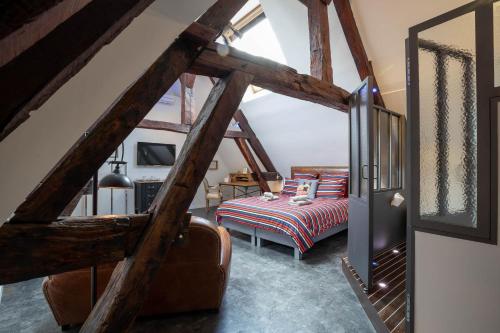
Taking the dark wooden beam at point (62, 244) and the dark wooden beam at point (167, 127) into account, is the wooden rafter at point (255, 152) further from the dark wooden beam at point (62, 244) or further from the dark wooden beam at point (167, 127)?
the dark wooden beam at point (62, 244)

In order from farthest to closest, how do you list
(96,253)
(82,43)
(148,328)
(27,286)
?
(27,286), (148,328), (96,253), (82,43)

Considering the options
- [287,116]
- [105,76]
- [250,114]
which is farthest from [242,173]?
[105,76]

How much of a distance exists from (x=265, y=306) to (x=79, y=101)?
197 centimetres

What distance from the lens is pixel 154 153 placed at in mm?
5531

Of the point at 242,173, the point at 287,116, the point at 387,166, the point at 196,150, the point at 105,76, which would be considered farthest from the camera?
the point at 242,173

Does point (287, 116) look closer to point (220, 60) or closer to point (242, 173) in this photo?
point (242, 173)

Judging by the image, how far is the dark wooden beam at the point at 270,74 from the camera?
1.50m

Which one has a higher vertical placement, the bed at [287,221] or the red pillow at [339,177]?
the red pillow at [339,177]

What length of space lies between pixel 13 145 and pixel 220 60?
1.18m

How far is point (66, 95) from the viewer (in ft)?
2.40

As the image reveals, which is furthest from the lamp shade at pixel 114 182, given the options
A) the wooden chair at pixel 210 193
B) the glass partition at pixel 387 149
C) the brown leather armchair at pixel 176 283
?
the wooden chair at pixel 210 193

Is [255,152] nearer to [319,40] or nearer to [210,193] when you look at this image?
[210,193]

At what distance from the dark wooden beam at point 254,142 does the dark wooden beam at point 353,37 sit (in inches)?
108

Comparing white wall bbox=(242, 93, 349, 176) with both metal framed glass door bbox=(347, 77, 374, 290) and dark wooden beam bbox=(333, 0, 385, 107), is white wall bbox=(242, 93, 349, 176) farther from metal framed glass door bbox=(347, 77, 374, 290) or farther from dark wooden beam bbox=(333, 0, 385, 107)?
metal framed glass door bbox=(347, 77, 374, 290)
